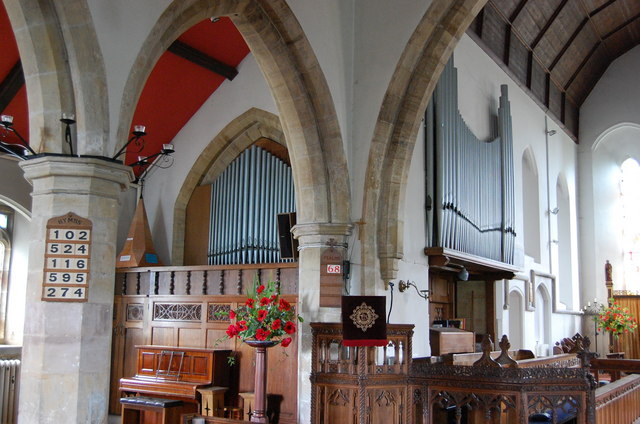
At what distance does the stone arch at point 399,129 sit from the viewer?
7.89 meters

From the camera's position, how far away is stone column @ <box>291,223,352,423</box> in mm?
7512

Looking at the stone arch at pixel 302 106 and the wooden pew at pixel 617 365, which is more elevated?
the stone arch at pixel 302 106

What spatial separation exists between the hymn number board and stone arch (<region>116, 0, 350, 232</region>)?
9.62 feet

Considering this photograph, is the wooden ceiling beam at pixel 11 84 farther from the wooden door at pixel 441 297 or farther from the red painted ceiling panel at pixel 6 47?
the wooden door at pixel 441 297

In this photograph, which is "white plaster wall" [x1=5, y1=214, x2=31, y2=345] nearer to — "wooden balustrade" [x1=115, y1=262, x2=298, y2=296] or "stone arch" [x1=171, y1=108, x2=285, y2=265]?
"wooden balustrade" [x1=115, y1=262, x2=298, y2=296]

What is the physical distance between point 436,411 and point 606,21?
1144 centimetres

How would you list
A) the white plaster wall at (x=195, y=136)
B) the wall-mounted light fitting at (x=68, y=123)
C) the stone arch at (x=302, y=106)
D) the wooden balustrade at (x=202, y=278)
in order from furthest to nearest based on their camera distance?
the white plaster wall at (x=195, y=136)
the wooden balustrade at (x=202, y=278)
the stone arch at (x=302, y=106)
the wall-mounted light fitting at (x=68, y=123)

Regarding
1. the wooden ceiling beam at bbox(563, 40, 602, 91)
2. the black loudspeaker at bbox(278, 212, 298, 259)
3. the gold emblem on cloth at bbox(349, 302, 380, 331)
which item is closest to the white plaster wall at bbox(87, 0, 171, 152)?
the gold emblem on cloth at bbox(349, 302, 380, 331)

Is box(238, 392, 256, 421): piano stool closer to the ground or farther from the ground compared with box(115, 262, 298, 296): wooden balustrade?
closer to the ground

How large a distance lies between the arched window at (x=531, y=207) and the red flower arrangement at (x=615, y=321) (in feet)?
9.35

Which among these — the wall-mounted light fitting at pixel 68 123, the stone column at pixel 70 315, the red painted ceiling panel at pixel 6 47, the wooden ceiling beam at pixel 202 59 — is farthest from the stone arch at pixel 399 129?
the red painted ceiling panel at pixel 6 47

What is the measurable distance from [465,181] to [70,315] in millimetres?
6401

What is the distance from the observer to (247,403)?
26.7 ft

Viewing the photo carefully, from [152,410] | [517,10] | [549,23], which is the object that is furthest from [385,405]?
[549,23]
